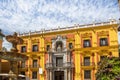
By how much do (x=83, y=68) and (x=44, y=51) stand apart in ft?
24.0

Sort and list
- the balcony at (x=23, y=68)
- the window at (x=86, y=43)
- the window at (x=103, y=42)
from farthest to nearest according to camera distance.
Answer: the balcony at (x=23, y=68) < the window at (x=86, y=43) < the window at (x=103, y=42)

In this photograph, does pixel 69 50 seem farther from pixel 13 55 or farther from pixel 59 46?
pixel 13 55

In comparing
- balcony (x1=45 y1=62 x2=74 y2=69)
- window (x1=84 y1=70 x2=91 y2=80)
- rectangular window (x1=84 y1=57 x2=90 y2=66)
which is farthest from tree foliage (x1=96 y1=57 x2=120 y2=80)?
balcony (x1=45 y1=62 x2=74 y2=69)

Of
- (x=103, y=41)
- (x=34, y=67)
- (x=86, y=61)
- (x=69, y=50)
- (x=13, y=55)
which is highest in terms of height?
(x=103, y=41)

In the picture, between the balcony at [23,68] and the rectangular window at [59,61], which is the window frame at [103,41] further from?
the balcony at [23,68]

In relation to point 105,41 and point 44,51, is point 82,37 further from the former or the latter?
point 44,51

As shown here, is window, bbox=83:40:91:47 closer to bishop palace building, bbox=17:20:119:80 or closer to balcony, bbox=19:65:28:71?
bishop palace building, bbox=17:20:119:80

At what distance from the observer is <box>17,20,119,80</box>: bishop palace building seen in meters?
32.9

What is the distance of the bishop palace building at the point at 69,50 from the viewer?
108 ft

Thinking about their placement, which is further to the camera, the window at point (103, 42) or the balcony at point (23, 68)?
the balcony at point (23, 68)

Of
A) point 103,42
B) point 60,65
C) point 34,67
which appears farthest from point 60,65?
point 103,42

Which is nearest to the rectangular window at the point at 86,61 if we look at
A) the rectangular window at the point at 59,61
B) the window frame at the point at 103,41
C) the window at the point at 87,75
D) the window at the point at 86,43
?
the window at the point at 87,75

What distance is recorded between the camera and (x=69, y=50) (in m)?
35.0

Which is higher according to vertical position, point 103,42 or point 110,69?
point 103,42
